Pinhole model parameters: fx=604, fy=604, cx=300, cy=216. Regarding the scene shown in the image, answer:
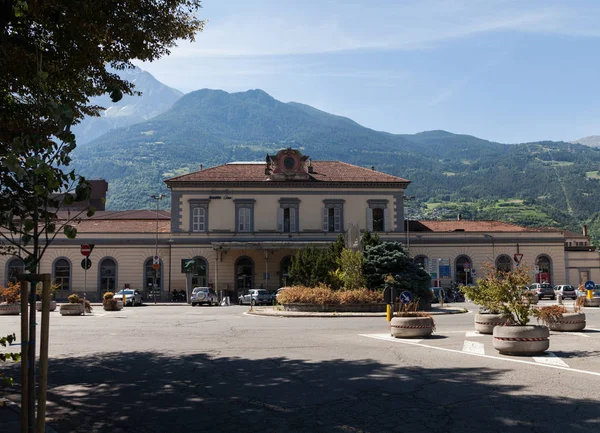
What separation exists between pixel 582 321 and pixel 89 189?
16.8 m

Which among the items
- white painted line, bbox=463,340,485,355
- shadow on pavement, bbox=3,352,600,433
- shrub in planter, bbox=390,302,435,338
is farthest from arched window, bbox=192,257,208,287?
shadow on pavement, bbox=3,352,600,433

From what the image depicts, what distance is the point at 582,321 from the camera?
18.2 m

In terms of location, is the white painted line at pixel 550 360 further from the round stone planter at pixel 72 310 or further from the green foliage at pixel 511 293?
the round stone planter at pixel 72 310

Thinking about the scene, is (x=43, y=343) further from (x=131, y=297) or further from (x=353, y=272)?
(x=131, y=297)

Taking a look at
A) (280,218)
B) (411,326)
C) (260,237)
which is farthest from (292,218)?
(411,326)

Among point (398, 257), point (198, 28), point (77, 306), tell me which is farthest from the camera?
point (398, 257)

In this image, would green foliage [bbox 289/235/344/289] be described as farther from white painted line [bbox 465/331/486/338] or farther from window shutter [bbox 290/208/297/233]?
window shutter [bbox 290/208/297/233]

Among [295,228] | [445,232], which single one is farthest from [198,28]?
[445,232]

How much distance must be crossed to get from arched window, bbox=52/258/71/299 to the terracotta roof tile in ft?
35.9

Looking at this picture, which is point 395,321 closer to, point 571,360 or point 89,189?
point 571,360

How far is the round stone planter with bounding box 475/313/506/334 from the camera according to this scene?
18297 millimetres

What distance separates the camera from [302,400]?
8875mm

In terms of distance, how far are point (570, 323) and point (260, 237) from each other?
34.9 meters

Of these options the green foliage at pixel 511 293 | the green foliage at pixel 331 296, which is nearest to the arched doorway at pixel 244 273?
the green foliage at pixel 331 296
